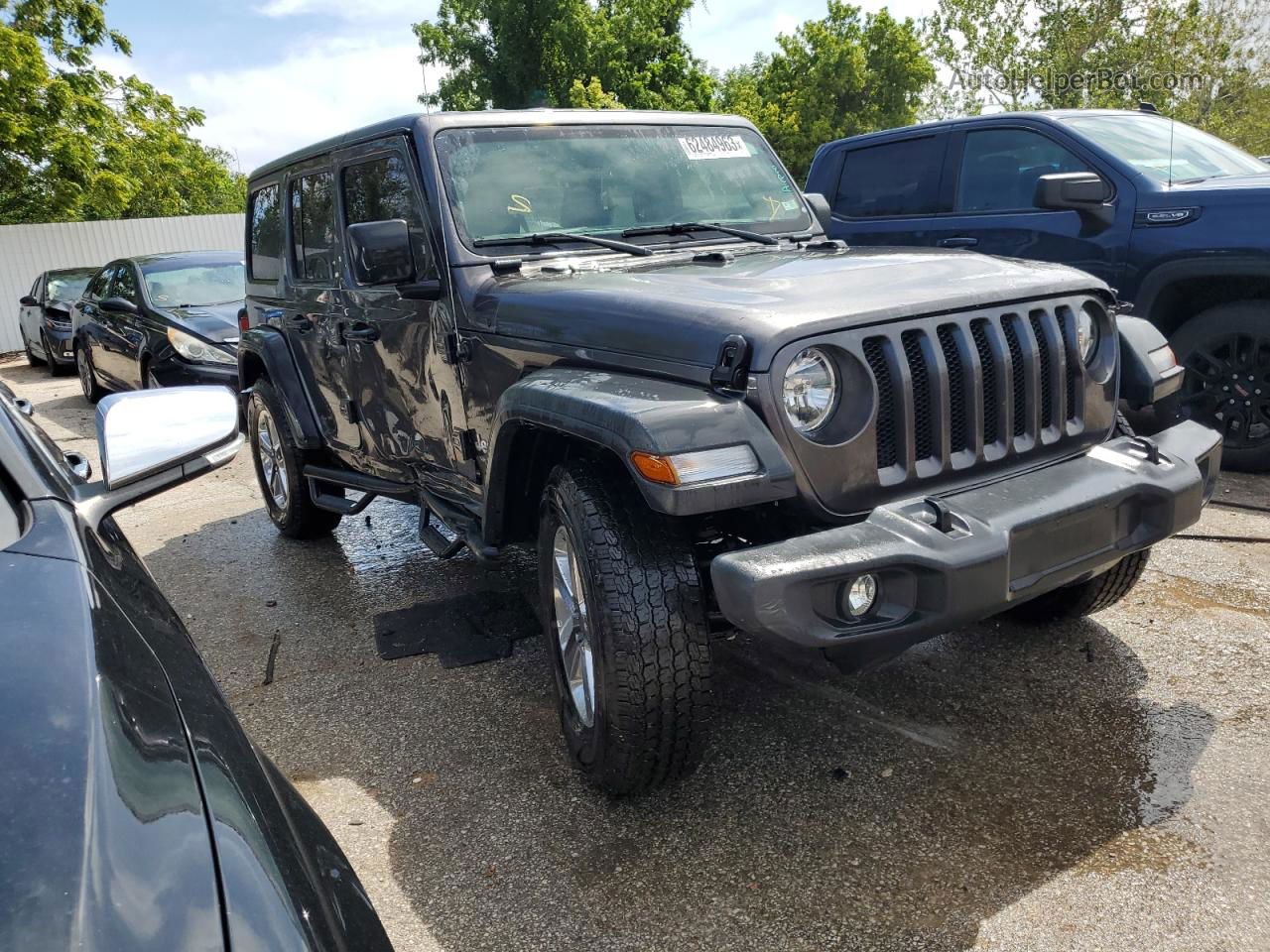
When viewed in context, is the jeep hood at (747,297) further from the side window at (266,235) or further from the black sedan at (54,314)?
the black sedan at (54,314)

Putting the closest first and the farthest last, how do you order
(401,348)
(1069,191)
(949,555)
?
(949,555)
(401,348)
(1069,191)

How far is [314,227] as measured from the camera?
4.84 m

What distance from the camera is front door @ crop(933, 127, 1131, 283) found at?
19.4ft

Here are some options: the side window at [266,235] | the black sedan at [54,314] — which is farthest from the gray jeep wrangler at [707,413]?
the black sedan at [54,314]

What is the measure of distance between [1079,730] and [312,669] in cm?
279

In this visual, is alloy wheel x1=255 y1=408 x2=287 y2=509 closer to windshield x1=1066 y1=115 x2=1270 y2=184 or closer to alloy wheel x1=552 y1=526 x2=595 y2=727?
alloy wheel x1=552 y1=526 x2=595 y2=727

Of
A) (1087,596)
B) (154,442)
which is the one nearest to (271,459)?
(154,442)

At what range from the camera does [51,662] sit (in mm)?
1360

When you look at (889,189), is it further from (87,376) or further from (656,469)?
(87,376)

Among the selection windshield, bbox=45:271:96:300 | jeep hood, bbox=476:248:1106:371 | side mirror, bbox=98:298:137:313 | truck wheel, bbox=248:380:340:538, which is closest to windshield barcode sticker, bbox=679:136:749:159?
jeep hood, bbox=476:248:1106:371

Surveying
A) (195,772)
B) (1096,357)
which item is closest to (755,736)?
(1096,357)

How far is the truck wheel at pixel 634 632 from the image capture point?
2584 millimetres

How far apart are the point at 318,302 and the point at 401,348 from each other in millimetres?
954

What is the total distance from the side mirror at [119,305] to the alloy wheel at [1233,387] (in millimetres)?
8814
